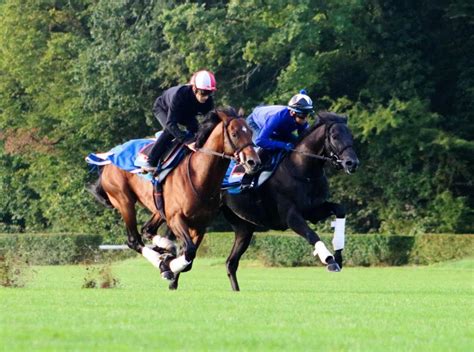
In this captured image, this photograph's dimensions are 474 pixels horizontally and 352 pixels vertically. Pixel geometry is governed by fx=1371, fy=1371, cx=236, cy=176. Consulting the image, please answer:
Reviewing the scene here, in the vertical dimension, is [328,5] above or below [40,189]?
above

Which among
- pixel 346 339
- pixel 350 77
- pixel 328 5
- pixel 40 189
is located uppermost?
pixel 346 339

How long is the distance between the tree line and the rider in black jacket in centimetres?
2432

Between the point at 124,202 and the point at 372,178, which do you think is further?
the point at 372,178

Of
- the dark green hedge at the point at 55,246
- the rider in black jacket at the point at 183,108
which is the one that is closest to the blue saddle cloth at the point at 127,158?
the rider in black jacket at the point at 183,108

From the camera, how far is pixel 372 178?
46031 millimetres

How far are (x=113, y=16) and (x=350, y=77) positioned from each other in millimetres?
9044

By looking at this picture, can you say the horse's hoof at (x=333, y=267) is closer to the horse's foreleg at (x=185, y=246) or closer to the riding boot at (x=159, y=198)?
the horse's foreleg at (x=185, y=246)

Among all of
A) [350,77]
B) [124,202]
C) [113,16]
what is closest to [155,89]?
[113,16]

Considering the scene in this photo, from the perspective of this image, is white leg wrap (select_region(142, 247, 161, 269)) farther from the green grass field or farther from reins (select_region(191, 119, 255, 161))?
reins (select_region(191, 119, 255, 161))

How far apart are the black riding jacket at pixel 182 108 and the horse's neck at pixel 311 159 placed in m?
1.48

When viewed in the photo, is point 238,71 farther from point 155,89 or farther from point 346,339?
point 346,339

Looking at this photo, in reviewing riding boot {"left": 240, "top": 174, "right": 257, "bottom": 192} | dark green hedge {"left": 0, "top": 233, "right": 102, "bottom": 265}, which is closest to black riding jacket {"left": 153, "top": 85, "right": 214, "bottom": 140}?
riding boot {"left": 240, "top": 174, "right": 257, "bottom": 192}

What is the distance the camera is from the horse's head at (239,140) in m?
17.1

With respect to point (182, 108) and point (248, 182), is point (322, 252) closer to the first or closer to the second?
point (248, 182)
